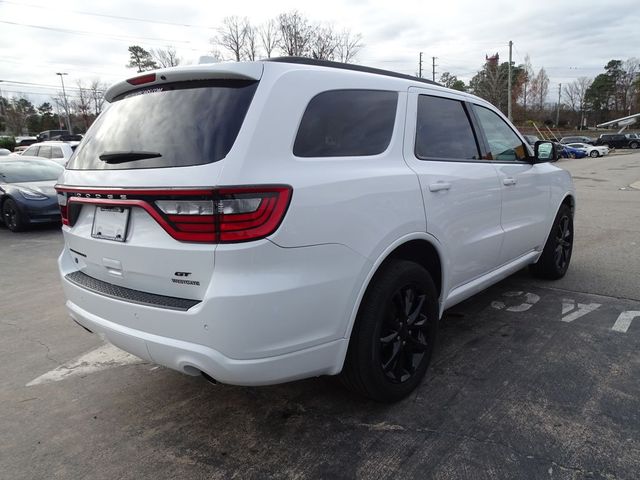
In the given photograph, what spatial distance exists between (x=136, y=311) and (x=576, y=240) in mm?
6779

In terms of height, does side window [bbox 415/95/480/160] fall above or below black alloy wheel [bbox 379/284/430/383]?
above

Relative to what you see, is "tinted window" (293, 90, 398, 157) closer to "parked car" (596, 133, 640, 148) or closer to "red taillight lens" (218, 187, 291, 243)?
"red taillight lens" (218, 187, 291, 243)

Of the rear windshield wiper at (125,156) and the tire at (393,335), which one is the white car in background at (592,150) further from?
the rear windshield wiper at (125,156)

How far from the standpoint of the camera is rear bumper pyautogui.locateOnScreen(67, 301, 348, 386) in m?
2.08

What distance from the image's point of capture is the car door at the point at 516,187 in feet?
12.5

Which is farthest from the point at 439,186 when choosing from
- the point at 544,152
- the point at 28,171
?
the point at 28,171

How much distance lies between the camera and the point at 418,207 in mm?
2754

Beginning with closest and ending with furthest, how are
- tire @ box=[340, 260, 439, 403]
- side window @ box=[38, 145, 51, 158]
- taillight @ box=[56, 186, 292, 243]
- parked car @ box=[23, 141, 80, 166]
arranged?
taillight @ box=[56, 186, 292, 243], tire @ box=[340, 260, 439, 403], parked car @ box=[23, 141, 80, 166], side window @ box=[38, 145, 51, 158]

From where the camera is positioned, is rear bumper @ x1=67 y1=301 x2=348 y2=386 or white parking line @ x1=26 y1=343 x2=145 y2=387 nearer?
rear bumper @ x1=67 y1=301 x2=348 y2=386

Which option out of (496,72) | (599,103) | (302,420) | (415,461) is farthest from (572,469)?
(599,103)

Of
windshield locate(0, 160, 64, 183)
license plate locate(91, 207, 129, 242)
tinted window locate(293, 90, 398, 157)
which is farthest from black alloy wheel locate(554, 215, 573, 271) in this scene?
windshield locate(0, 160, 64, 183)

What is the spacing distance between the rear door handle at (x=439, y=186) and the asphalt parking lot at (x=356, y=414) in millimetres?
1216

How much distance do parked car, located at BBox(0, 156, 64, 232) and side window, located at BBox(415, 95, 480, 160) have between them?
8.33 meters

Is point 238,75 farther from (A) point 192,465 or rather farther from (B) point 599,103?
(B) point 599,103
